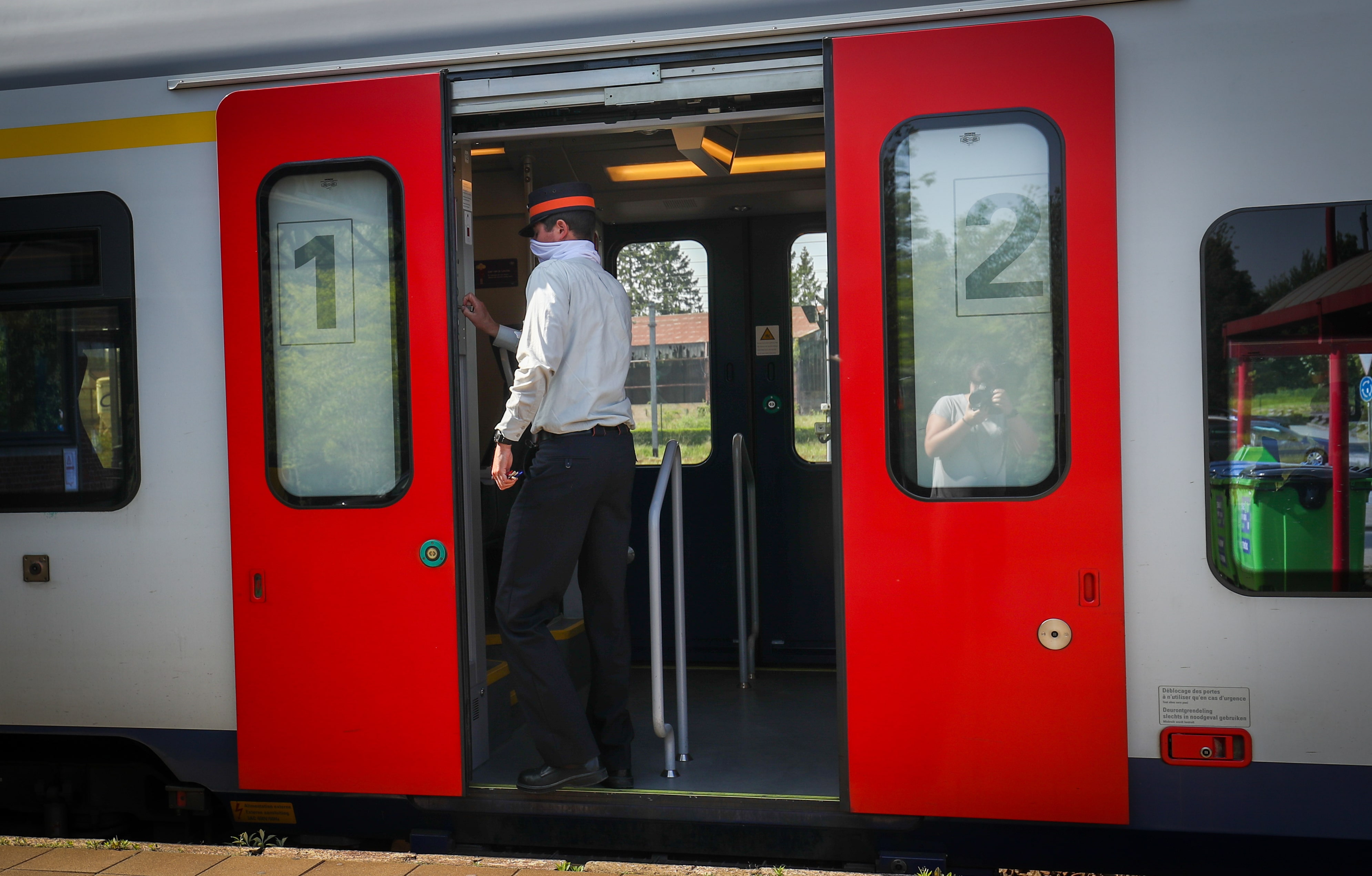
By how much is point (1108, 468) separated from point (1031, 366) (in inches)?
14.2

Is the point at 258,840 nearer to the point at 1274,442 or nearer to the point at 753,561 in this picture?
the point at 753,561

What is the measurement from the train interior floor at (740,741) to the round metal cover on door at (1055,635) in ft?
2.57

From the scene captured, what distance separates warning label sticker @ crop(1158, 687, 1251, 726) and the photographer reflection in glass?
749 millimetres

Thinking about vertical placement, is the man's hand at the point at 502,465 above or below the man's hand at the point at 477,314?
below

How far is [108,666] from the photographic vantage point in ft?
10.8

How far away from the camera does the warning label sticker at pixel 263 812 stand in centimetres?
325

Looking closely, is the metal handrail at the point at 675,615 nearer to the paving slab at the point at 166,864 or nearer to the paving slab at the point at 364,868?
the paving slab at the point at 364,868

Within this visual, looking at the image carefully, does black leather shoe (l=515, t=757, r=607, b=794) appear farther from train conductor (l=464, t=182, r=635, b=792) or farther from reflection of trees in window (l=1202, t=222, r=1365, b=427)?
reflection of trees in window (l=1202, t=222, r=1365, b=427)

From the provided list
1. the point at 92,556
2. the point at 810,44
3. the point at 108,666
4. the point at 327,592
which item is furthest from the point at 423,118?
the point at 108,666

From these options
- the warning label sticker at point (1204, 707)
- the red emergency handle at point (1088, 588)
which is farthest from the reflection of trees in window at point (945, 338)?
the warning label sticker at point (1204, 707)

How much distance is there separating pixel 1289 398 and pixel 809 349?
9.24 feet

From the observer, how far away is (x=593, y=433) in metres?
3.14

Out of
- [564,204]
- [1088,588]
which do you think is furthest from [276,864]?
[1088,588]

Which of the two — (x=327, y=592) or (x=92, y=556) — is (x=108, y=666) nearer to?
(x=92, y=556)
